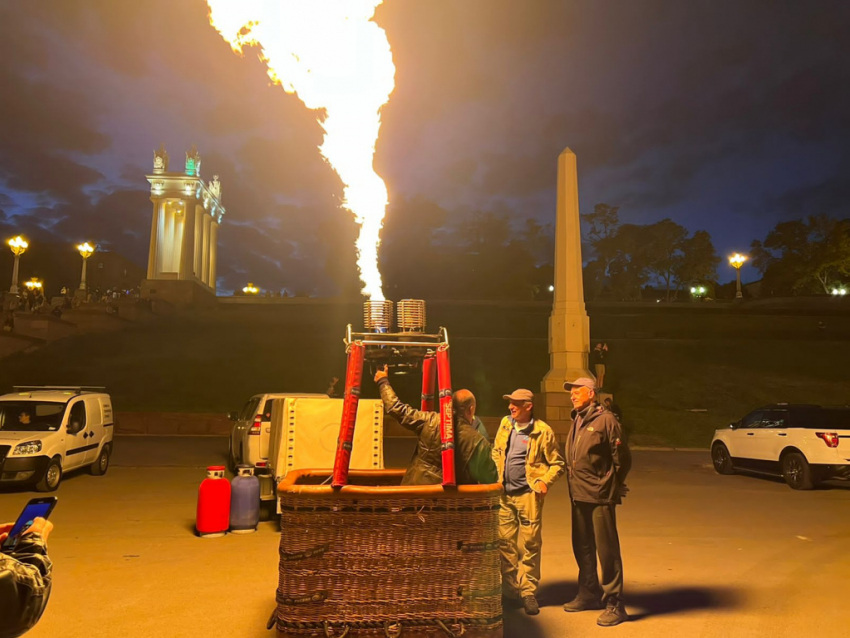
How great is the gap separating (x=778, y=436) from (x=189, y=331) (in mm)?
34976

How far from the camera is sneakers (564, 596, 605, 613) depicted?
217 inches

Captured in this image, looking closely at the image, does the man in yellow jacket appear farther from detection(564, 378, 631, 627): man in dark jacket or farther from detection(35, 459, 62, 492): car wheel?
detection(35, 459, 62, 492): car wheel

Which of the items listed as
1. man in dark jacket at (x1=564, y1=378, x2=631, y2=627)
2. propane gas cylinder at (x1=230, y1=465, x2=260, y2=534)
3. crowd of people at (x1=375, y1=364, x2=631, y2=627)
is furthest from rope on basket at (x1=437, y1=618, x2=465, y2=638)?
propane gas cylinder at (x1=230, y1=465, x2=260, y2=534)

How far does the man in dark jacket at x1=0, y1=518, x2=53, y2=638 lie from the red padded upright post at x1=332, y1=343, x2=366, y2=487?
1.68 metres

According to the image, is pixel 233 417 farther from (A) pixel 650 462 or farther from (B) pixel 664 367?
(B) pixel 664 367

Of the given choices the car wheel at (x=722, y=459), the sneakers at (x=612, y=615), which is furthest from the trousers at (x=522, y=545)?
the car wheel at (x=722, y=459)

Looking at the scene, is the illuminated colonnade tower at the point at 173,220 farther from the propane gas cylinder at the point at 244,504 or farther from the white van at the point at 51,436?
the propane gas cylinder at the point at 244,504

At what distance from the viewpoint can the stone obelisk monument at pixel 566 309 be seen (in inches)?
803

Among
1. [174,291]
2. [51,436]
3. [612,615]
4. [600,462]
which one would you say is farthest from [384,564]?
[174,291]

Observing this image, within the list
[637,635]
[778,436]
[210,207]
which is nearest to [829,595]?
[637,635]

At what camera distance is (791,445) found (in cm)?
1270

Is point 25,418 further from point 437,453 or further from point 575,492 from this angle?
point 575,492

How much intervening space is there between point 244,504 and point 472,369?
23143mm

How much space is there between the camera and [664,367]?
104 feet
